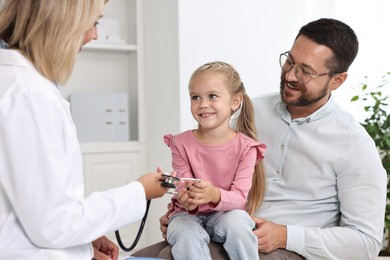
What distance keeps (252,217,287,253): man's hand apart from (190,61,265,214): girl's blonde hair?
0.14 metres

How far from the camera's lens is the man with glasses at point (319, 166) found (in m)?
2.11

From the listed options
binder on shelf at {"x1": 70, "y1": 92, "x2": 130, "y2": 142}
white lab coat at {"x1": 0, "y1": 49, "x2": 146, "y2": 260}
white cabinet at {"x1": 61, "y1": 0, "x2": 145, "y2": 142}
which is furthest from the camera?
white cabinet at {"x1": 61, "y1": 0, "x2": 145, "y2": 142}

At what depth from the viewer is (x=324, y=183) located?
2.17 meters

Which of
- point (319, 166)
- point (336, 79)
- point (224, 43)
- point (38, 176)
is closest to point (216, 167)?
point (319, 166)

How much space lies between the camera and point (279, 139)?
7.45 feet

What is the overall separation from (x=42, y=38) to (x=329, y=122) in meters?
1.24

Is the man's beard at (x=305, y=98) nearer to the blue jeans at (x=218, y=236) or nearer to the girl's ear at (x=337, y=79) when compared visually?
the girl's ear at (x=337, y=79)

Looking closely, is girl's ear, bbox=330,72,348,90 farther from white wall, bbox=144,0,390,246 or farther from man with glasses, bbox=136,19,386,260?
white wall, bbox=144,0,390,246

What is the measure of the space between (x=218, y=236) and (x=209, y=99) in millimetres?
447

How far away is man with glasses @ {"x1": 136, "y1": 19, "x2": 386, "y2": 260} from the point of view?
6.91ft

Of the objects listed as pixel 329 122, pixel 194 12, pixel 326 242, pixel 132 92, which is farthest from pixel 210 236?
pixel 132 92

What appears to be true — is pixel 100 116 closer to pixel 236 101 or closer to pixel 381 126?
pixel 381 126

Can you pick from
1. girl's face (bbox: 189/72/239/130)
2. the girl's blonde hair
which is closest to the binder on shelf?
the girl's blonde hair

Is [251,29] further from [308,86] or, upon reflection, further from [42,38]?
[42,38]
